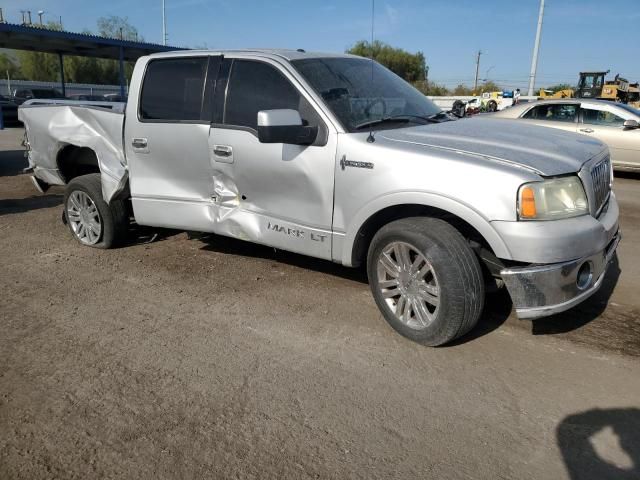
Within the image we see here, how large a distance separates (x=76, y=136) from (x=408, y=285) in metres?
4.01

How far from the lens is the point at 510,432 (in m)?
2.63

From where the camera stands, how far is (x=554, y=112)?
10.6 metres

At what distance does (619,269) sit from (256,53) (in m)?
3.90

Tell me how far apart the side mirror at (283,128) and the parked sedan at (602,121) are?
26.8 feet

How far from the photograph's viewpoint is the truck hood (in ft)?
10.4

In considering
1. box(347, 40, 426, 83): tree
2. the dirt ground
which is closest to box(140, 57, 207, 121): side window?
the dirt ground

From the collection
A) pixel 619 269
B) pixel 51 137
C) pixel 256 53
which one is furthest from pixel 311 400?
pixel 51 137

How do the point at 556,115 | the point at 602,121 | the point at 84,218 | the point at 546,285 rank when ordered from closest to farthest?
the point at 546,285 < the point at 84,218 < the point at 602,121 < the point at 556,115

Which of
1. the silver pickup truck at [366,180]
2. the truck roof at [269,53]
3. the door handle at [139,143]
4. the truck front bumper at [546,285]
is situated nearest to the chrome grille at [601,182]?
the silver pickup truck at [366,180]

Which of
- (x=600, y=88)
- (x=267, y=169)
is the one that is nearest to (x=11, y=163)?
(x=267, y=169)

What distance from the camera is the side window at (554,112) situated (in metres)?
10.3

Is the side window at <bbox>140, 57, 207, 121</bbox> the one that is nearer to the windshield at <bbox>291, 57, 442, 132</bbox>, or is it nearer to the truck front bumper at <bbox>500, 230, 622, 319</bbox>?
the windshield at <bbox>291, 57, 442, 132</bbox>

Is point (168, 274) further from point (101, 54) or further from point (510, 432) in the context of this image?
point (101, 54)

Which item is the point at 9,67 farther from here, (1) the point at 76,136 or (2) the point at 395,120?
(2) the point at 395,120
